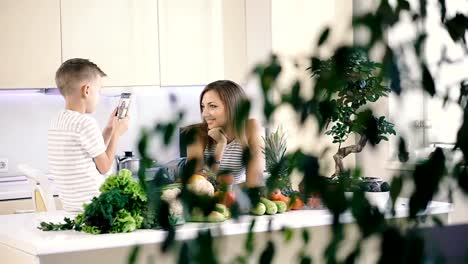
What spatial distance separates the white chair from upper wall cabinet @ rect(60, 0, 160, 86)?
0.94 metres

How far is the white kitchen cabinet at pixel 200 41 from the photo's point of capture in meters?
5.16

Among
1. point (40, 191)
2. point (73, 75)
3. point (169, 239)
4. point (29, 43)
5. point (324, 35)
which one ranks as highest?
point (29, 43)

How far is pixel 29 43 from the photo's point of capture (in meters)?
4.62

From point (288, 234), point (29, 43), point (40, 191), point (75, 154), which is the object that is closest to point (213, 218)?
point (288, 234)

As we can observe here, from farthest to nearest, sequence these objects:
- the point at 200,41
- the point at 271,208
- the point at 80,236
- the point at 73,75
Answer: the point at 200,41, the point at 73,75, the point at 271,208, the point at 80,236

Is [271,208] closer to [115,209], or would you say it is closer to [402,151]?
[115,209]

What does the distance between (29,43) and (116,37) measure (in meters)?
0.58

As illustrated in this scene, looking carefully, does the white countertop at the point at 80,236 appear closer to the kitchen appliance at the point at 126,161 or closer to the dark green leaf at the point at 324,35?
the dark green leaf at the point at 324,35

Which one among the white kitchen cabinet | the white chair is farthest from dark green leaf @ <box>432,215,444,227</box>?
the white kitchen cabinet

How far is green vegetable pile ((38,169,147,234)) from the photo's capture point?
2.50m

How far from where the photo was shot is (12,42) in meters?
4.57

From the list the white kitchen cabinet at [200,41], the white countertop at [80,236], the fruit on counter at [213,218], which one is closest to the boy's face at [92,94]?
the white countertop at [80,236]

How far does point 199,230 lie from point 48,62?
4356 mm

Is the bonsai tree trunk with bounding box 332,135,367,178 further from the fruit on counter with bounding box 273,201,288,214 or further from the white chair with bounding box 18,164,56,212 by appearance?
the white chair with bounding box 18,164,56,212
